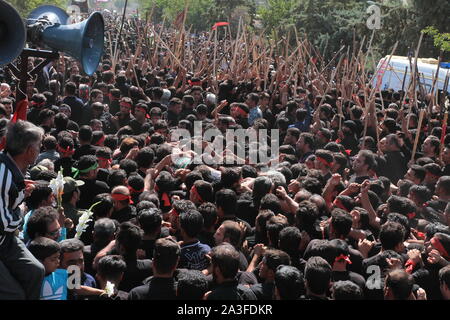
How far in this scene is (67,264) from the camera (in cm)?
360

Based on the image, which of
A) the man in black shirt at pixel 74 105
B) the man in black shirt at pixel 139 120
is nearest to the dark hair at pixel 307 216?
the man in black shirt at pixel 139 120

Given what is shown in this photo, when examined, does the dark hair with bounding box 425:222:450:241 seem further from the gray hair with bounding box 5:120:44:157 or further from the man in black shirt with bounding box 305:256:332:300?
the gray hair with bounding box 5:120:44:157

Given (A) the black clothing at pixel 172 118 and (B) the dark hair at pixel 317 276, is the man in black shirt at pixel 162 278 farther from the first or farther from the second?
(A) the black clothing at pixel 172 118

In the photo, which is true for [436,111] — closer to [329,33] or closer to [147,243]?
[147,243]

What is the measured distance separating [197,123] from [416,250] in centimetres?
454

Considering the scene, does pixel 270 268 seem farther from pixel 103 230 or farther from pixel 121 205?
pixel 121 205

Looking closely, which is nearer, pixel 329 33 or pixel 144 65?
pixel 144 65

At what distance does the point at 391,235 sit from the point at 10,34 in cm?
A: 325

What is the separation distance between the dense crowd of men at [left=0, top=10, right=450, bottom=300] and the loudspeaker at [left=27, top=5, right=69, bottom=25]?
47.5 inches

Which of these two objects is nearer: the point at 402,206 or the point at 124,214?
the point at 124,214

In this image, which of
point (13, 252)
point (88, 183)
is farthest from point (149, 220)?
point (88, 183)

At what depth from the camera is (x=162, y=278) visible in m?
3.58

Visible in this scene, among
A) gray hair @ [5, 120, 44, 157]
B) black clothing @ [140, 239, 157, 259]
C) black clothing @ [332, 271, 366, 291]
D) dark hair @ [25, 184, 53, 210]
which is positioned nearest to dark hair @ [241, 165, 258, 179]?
black clothing @ [140, 239, 157, 259]

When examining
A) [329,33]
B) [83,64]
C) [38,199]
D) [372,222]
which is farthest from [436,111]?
[329,33]
